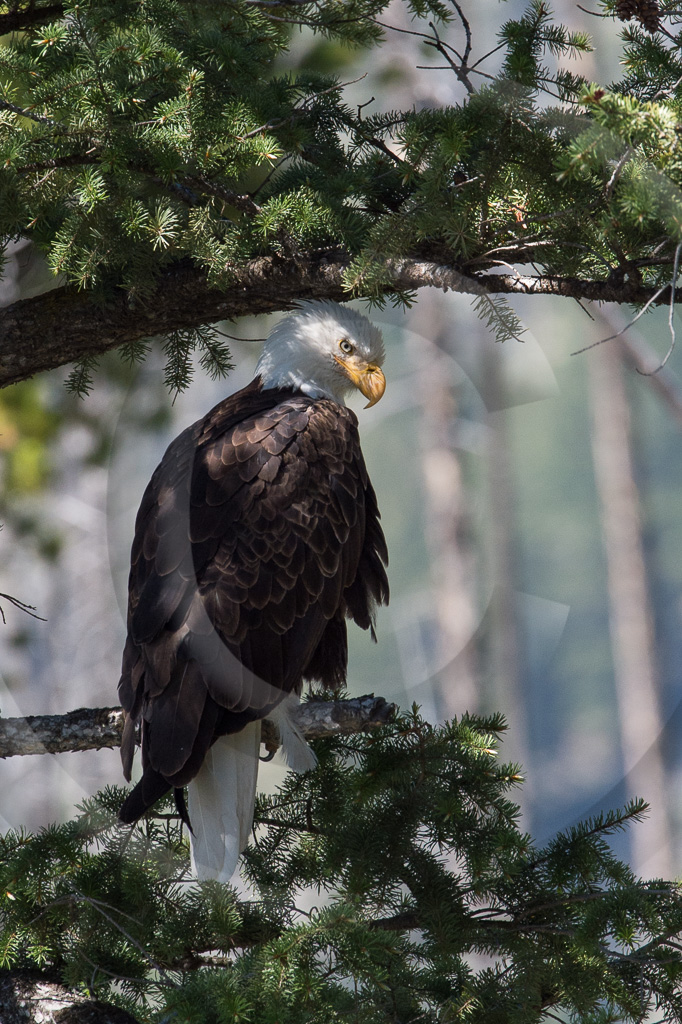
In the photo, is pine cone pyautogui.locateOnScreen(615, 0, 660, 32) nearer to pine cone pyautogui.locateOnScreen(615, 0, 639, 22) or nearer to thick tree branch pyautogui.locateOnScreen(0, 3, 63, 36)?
pine cone pyautogui.locateOnScreen(615, 0, 639, 22)

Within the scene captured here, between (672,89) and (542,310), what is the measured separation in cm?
528

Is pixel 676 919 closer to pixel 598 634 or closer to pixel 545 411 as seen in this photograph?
pixel 598 634

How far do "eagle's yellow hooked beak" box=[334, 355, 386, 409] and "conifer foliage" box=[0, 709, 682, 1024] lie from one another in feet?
4.06

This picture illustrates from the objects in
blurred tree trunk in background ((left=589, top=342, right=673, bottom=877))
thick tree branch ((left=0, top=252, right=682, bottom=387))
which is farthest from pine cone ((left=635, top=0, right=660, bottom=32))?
blurred tree trunk in background ((left=589, top=342, right=673, bottom=877))

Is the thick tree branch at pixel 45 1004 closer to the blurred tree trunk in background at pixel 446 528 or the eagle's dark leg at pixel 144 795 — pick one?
the eagle's dark leg at pixel 144 795

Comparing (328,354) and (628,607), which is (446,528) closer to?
(628,607)

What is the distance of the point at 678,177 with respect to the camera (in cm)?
191

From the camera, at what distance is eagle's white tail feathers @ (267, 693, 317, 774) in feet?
9.04

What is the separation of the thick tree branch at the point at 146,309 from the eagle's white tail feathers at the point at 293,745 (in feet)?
3.93

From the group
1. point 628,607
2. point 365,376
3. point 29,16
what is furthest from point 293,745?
point 628,607

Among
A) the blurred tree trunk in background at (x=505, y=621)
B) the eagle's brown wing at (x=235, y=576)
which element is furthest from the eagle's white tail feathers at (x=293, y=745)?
the blurred tree trunk in background at (x=505, y=621)

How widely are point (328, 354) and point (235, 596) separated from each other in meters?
1.10

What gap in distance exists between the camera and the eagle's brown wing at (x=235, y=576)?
2566 mm

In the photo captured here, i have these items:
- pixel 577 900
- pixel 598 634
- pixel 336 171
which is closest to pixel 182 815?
pixel 577 900
